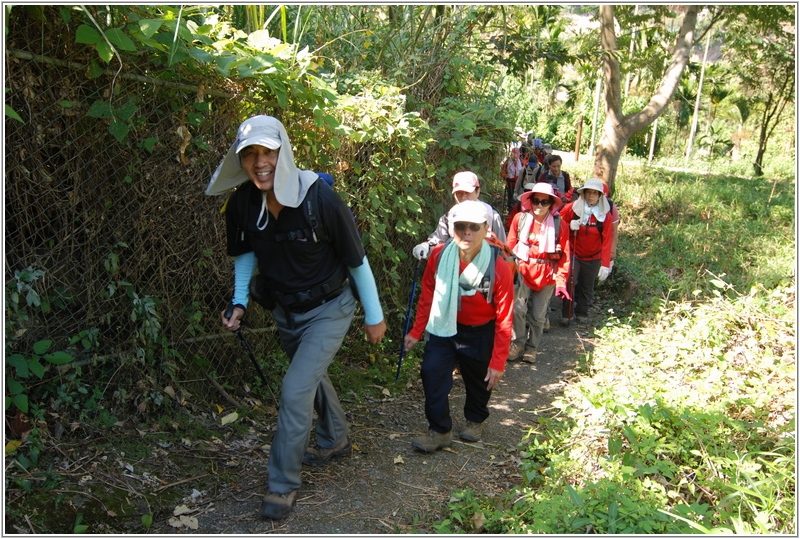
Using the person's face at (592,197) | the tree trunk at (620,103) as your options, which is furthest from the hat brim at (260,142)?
the tree trunk at (620,103)

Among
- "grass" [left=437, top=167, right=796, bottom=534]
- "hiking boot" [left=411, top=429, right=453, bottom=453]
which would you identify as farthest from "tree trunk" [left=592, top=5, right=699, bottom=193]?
"hiking boot" [left=411, top=429, right=453, bottom=453]

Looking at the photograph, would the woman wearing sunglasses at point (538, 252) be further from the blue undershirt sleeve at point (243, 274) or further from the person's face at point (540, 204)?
the blue undershirt sleeve at point (243, 274)

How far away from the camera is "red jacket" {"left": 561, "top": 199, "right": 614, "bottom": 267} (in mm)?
8352

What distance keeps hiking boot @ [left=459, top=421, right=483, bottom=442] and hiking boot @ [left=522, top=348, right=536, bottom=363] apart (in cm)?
215

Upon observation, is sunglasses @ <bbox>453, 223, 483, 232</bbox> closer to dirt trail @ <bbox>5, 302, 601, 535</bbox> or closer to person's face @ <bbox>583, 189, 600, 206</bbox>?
dirt trail @ <bbox>5, 302, 601, 535</bbox>

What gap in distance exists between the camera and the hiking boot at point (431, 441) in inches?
191

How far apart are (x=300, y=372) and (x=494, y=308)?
1.56m

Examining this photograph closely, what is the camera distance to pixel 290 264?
3.84 meters

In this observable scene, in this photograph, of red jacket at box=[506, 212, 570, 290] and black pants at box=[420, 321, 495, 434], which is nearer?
black pants at box=[420, 321, 495, 434]

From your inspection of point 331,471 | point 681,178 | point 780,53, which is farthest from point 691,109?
point 331,471

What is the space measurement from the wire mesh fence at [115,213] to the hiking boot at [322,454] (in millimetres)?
944

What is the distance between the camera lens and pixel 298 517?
387 cm

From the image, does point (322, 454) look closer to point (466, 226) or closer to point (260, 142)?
point (466, 226)

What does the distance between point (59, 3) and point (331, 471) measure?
3183 millimetres
